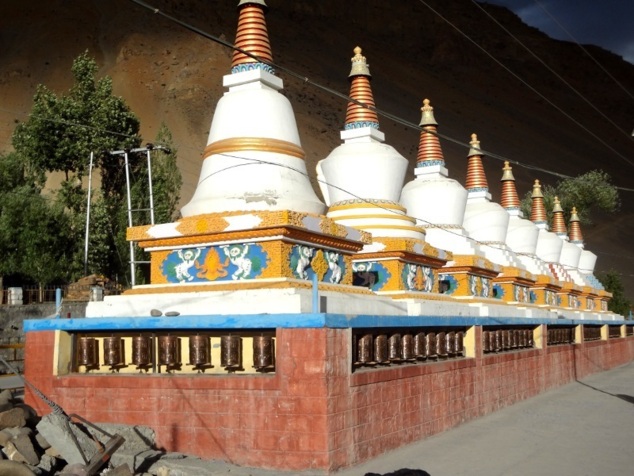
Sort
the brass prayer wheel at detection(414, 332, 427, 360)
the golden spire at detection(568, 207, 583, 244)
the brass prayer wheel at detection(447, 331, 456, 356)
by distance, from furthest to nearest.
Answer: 1. the golden spire at detection(568, 207, 583, 244)
2. the brass prayer wheel at detection(447, 331, 456, 356)
3. the brass prayer wheel at detection(414, 332, 427, 360)

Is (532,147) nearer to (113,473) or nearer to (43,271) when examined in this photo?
(43,271)

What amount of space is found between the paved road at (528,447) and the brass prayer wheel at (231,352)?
3.80ft

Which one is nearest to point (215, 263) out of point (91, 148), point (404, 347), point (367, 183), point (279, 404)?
point (279, 404)

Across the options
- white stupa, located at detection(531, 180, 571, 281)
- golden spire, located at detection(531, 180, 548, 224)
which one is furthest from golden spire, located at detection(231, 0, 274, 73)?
golden spire, located at detection(531, 180, 548, 224)

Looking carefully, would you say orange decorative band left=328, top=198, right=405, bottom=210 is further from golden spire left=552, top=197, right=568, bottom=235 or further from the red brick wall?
golden spire left=552, top=197, right=568, bottom=235

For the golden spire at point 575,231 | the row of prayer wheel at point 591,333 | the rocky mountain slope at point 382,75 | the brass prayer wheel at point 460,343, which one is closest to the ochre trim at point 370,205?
the brass prayer wheel at point 460,343

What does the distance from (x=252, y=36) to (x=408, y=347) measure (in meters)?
5.12

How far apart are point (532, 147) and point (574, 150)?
7027mm

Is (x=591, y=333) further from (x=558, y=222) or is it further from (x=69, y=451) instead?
(x=69, y=451)

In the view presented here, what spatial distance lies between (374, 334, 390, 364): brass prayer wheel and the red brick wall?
0.16 metres

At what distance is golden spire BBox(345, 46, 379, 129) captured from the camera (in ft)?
48.2

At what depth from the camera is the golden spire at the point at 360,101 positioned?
48.2 feet

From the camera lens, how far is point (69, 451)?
7957mm

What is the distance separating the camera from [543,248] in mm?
27094
